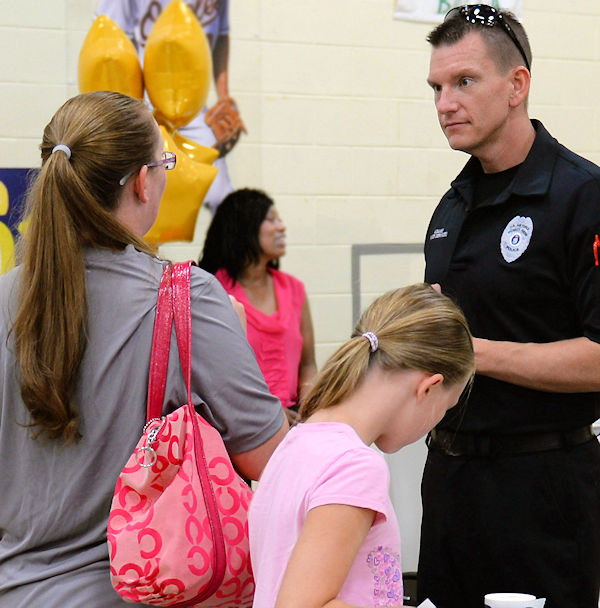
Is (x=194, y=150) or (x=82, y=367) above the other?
(x=194, y=150)

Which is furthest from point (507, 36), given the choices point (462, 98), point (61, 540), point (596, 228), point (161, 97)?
point (61, 540)

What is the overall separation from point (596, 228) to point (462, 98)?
37 cm

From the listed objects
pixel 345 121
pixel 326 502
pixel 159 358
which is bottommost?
pixel 326 502

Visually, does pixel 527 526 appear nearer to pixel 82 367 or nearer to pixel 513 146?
pixel 513 146

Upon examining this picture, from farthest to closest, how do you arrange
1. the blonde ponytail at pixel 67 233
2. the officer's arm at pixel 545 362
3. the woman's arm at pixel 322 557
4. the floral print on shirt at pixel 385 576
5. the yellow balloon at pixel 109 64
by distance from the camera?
the yellow balloon at pixel 109 64, the officer's arm at pixel 545 362, the blonde ponytail at pixel 67 233, the floral print on shirt at pixel 385 576, the woman's arm at pixel 322 557

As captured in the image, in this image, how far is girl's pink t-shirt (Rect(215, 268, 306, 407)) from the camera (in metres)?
3.13

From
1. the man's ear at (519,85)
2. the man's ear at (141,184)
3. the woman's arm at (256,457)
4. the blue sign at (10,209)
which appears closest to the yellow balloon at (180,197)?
the blue sign at (10,209)

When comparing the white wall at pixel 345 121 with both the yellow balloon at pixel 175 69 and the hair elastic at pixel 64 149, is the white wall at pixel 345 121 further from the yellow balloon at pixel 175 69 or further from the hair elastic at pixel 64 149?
the hair elastic at pixel 64 149

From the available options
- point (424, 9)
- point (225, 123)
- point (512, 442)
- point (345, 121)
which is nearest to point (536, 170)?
point (512, 442)

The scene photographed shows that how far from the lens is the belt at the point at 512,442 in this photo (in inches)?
65.5

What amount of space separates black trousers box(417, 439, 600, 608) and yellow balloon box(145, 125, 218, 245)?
1072mm

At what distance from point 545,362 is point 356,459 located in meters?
0.62

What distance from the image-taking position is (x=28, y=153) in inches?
116

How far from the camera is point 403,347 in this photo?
121cm
